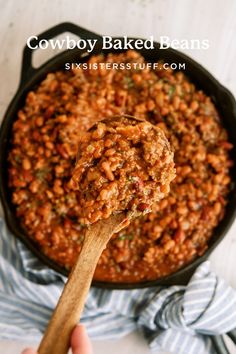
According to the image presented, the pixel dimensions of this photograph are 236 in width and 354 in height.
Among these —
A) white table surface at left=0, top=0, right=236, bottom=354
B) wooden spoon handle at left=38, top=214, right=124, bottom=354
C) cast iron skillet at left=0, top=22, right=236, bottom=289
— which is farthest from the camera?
white table surface at left=0, top=0, right=236, bottom=354

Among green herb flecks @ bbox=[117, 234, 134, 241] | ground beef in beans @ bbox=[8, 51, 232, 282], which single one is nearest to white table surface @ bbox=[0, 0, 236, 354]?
ground beef in beans @ bbox=[8, 51, 232, 282]

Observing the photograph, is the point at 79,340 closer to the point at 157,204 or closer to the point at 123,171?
the point at 123,171

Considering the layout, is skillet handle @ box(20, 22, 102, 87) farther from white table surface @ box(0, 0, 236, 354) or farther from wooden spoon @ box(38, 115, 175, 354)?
wooden spoon @ box(38, 115, 175, 354)

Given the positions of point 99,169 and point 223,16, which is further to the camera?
point 223,16

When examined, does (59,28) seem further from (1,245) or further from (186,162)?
(1,245)

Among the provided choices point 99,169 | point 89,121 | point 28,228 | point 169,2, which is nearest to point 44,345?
point 99,169

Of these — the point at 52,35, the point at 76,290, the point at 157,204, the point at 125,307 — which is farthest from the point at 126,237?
the point at 52,35

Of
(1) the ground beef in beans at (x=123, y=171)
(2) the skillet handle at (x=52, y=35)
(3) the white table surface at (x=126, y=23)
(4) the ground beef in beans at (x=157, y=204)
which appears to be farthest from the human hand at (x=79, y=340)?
(2) the skillet handle at (x=52, y=35)

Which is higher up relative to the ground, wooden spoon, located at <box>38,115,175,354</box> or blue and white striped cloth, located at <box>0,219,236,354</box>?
wooden spoon, located at <box>38,115,175,354</box>
